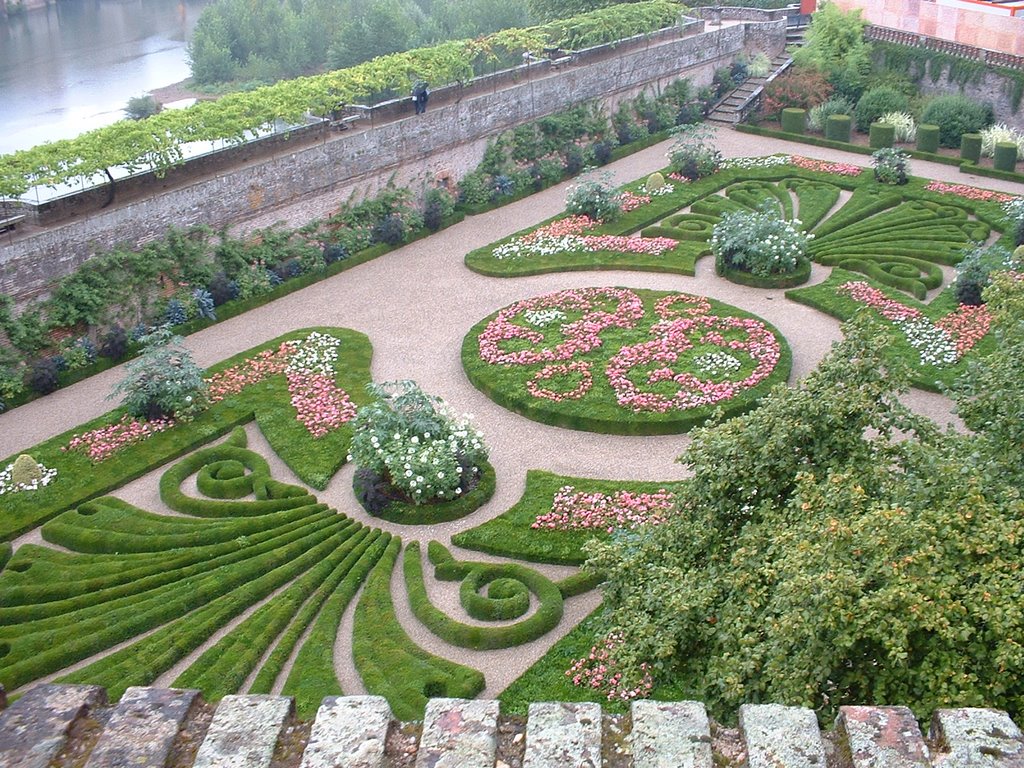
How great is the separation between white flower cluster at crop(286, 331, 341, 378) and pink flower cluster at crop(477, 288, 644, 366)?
3059 mm

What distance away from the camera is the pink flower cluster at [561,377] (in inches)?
792

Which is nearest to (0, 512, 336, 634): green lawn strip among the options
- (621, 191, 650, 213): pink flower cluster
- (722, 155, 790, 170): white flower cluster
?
(621, 191, 650, 213): pink flower cluster

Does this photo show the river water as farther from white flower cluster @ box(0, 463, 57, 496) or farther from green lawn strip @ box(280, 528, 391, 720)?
green lawn strip @ box(280, 528, 391, 720)

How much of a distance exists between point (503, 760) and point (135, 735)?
1893mm

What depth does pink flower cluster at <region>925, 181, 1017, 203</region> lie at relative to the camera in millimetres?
29406

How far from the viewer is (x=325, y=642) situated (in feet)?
47.5

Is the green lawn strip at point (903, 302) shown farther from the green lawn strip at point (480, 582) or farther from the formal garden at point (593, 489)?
the green lawn strip at point (480, 582)

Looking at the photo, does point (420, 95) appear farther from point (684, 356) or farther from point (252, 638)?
point (252, 638)

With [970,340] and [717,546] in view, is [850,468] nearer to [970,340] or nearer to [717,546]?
[717,546]

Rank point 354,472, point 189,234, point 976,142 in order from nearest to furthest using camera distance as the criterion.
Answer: point 354,472
point 189,234
point 976,142

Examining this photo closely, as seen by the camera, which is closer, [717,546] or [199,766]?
[199,766]

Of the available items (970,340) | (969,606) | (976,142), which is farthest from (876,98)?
(969,606)

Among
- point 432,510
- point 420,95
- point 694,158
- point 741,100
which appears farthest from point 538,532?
point 741,100

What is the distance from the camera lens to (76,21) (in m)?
69.1
